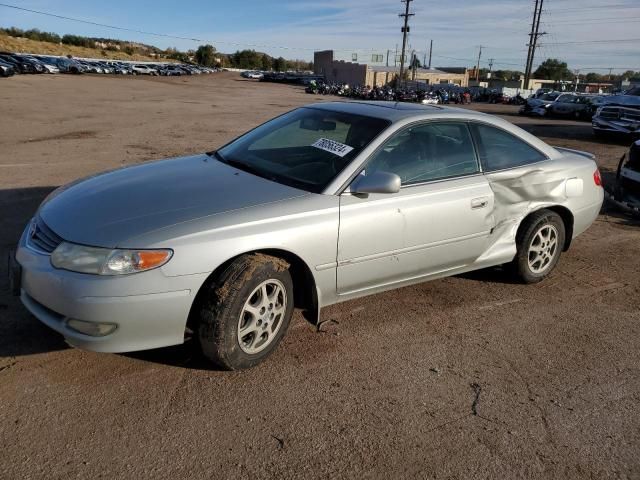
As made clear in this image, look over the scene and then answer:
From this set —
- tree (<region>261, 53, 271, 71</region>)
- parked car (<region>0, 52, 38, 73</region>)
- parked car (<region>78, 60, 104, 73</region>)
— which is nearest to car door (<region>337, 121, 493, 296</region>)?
parked car (<region>0, 52, 38, 73</region>)

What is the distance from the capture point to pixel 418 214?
383 cm

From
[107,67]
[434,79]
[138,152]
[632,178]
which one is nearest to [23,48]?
[107,67]

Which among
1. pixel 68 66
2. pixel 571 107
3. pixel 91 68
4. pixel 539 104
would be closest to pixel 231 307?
pixel 571 107

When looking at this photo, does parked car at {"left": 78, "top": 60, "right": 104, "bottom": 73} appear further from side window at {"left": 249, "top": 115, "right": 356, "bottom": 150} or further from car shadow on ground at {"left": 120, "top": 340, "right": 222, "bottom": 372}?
car shadow on ground at {"left": 120, "top": 340, "right": 222, "bottom": 372}

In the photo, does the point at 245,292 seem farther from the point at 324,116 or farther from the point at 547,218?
the point at 547,218

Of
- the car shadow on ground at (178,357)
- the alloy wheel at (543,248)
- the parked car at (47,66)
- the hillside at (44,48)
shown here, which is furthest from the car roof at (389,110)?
the hillside at (44,48)

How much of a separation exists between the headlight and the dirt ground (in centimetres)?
70

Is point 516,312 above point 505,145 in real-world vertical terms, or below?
below

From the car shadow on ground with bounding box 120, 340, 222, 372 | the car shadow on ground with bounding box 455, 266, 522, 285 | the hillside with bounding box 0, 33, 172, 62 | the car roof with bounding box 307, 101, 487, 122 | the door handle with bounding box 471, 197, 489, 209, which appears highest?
the hillside with bounding box 0, 33, 172, 62

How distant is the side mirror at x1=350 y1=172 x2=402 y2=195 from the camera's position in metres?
3.44

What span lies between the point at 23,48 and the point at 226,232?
89.1m

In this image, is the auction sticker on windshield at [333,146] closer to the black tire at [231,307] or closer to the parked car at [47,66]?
the black tire at [231,307]

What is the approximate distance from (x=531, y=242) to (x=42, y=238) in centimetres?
377

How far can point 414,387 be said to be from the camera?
3246 mm
